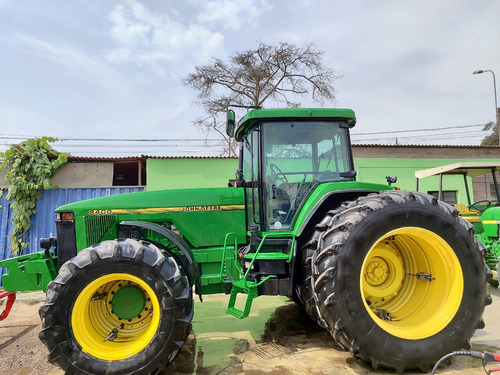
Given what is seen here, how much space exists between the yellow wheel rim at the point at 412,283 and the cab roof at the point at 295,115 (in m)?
1.38

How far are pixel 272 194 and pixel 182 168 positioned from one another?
720 centimetres

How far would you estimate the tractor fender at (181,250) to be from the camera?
132 inches

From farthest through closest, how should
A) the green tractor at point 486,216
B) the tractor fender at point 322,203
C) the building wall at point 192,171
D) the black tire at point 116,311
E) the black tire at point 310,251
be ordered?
1. the building wall at point 192,171
2. the green tractor at point 486,216
3. the tractor fender at point 322,203
4. the black tire at point 310,251
5. the black tire at point 116,311

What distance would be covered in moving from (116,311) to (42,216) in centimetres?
681

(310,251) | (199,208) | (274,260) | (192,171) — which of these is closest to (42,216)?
(192,171)

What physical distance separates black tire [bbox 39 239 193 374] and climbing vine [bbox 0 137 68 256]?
663 cm

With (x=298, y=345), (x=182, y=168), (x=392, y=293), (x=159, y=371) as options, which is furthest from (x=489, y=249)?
(x=182, y=168)

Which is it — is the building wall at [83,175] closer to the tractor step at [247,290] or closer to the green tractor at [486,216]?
the tractor step at [247,290]

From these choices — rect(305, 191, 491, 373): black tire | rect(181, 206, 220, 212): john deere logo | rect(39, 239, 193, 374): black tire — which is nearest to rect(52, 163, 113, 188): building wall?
rect(181, 206, 220, 212): john deere logo

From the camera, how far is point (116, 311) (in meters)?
3.02

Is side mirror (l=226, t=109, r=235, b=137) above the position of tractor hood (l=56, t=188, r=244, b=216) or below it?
above

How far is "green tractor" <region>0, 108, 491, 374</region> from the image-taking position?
9.12 ft

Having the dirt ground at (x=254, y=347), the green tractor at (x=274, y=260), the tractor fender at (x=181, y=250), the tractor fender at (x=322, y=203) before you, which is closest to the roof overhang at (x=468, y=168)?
the dirt ground at (x=254, y=347)

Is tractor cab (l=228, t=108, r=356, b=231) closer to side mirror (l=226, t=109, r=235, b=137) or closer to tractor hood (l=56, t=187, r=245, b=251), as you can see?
side mirror (l=226, t=109, r=235, b=137)
